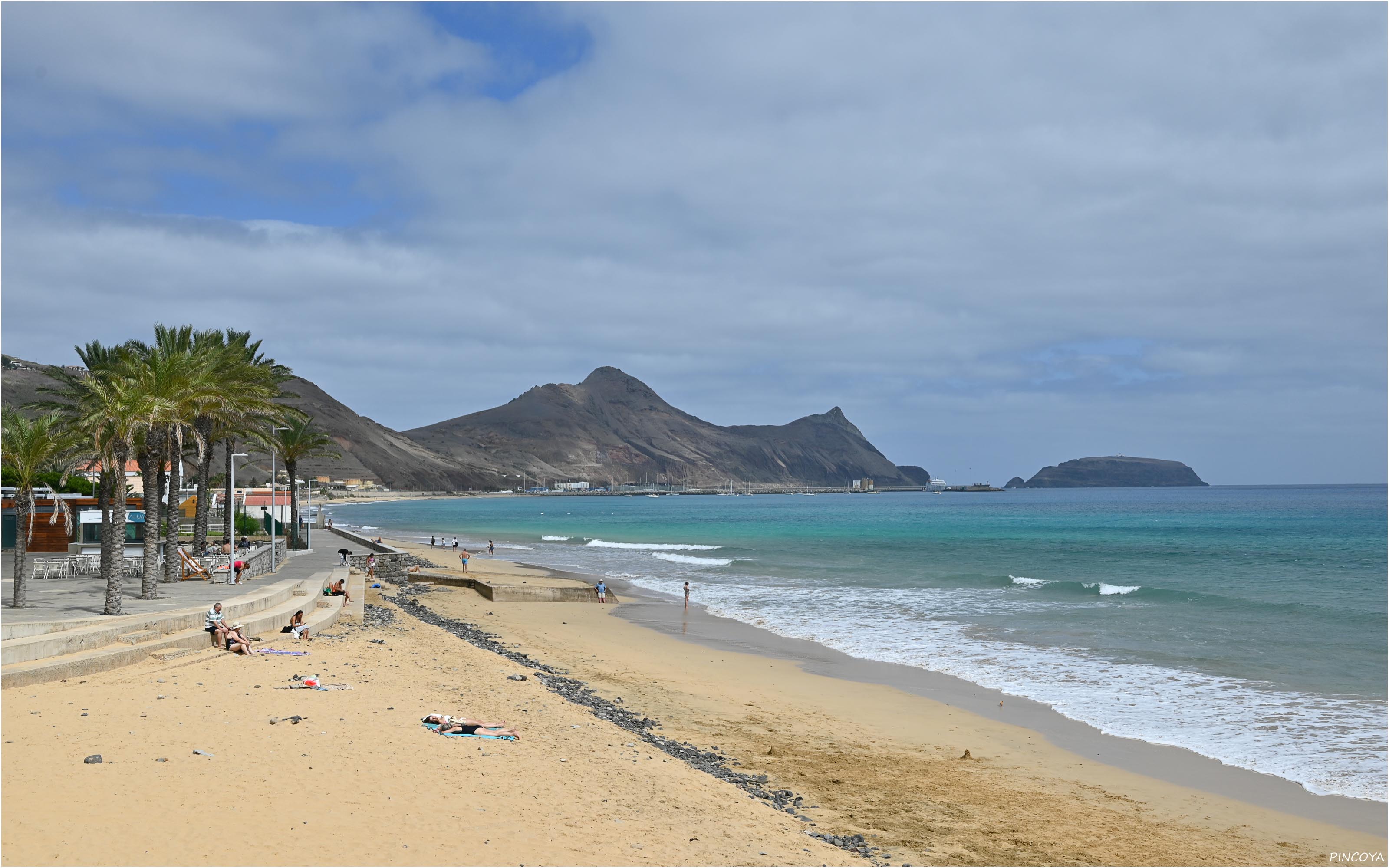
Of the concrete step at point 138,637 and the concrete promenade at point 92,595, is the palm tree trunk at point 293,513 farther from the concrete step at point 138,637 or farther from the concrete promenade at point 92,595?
the concrete step at point 138,637

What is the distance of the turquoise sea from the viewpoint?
14945 millimetres

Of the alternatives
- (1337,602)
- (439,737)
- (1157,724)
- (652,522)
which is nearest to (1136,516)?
(652,522)

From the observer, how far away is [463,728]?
10.7m

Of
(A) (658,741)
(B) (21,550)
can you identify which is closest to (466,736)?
(A) (658,741)

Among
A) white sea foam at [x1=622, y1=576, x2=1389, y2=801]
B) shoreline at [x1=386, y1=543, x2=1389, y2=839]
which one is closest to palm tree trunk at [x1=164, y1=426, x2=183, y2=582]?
shoreline at [x1=386, y1=543, x2=1389, y2=839]

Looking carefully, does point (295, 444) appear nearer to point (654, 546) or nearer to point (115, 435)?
point (654, 546)

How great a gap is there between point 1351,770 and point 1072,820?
5037 millimetres

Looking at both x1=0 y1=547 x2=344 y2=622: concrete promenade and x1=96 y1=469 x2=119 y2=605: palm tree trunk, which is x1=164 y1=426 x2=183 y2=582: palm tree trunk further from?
x1=96 y1=469 x2=119 y2=605: palm tree trunk

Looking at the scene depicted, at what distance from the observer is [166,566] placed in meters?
24.2

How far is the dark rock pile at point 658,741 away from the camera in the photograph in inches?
366

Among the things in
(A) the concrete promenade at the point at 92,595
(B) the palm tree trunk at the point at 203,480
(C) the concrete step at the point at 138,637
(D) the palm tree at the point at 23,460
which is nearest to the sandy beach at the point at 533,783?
(C) the concrete step at the point at 138,637

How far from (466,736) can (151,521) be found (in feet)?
41.8

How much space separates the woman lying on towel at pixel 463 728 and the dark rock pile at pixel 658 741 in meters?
1.96

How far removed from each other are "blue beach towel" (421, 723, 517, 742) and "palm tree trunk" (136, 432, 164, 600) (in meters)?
11.4
